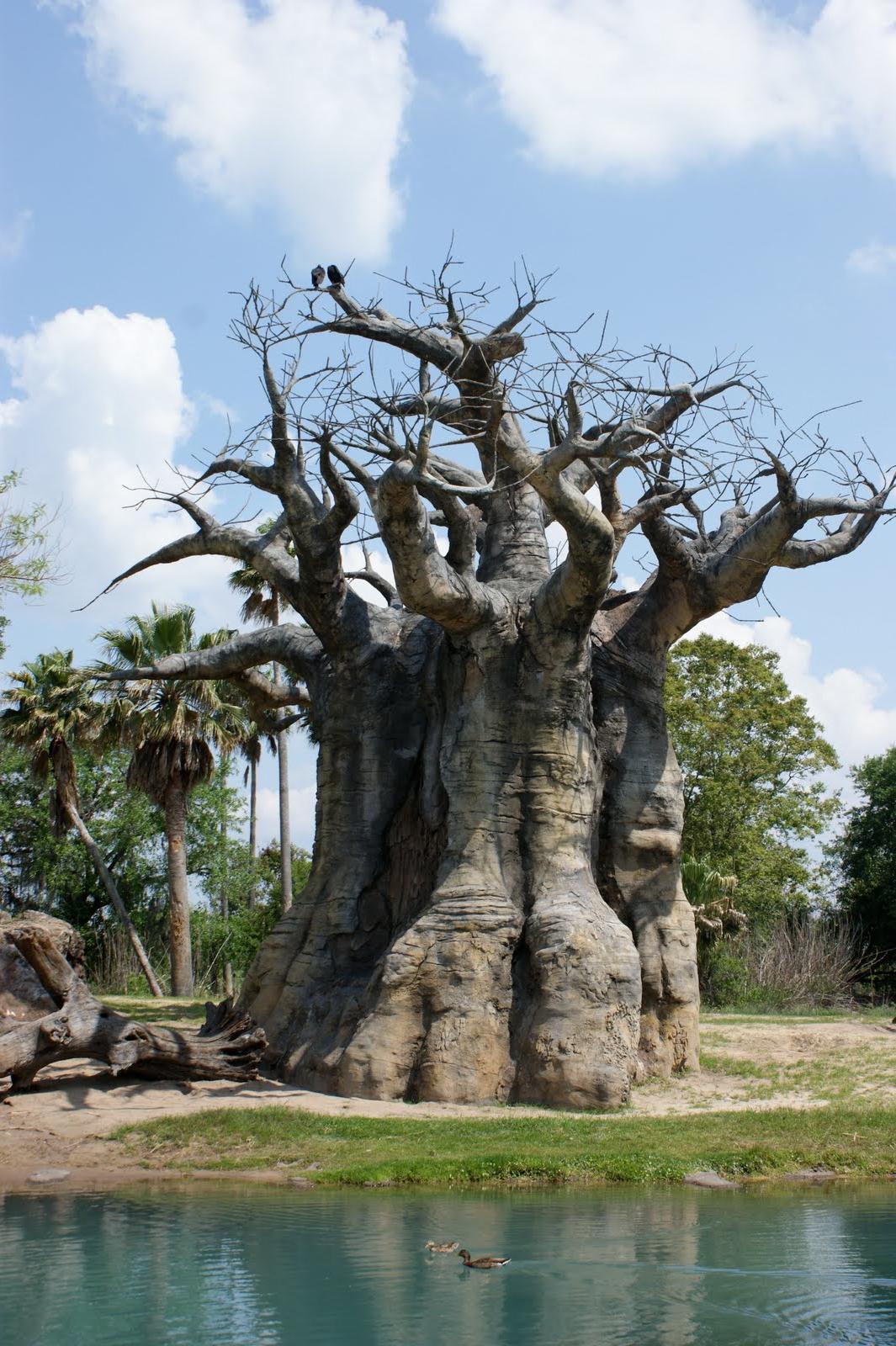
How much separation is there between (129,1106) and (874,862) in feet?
83.4

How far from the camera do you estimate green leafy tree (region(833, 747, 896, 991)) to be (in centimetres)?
3316

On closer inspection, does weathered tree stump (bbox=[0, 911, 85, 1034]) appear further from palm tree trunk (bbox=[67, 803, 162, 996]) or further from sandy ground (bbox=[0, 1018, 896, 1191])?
palm tree trunk (bbox=[67, 803, 162, 996])

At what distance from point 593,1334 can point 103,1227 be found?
12.3 ft

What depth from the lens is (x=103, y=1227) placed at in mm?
8742

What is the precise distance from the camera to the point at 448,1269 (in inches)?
294

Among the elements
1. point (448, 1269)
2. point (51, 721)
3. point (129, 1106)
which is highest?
point (51, 721)

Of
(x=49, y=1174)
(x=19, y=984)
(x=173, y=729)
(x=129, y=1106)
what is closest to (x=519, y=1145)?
(x=49, y=1174)

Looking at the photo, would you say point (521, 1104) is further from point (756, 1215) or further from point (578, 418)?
point (578, 418)

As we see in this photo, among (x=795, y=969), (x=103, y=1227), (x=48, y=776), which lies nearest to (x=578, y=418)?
(x=103, y=1227)

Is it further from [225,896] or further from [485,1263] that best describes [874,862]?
[485,1263]

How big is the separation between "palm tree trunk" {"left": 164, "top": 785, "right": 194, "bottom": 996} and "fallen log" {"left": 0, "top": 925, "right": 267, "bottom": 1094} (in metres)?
14.8

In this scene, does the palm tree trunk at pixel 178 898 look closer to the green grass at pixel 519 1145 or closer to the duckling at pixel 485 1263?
the green grass at pixel 519 1145

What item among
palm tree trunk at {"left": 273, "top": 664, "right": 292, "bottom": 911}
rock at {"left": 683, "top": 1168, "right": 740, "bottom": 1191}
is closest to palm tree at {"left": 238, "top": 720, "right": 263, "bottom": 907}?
palm tree trunk at {"left": 273, "top": 664, "right": 292, "bottom": 911}

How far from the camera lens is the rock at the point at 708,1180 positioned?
32.8 feet
